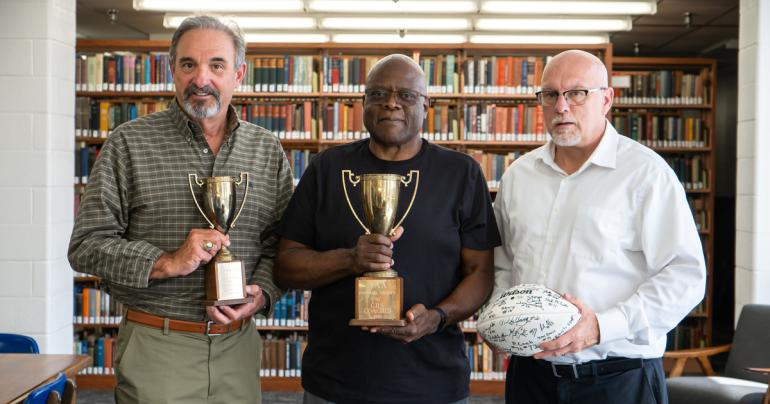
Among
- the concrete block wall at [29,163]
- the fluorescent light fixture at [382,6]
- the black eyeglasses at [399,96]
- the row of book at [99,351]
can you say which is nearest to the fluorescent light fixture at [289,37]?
the fluorescent light fixture at [382,6]

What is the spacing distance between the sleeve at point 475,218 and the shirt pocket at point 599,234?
24 cm

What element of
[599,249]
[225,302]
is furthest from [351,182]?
[599,249]

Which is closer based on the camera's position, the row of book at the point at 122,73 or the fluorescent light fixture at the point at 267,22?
the row of book at the point at 122,73

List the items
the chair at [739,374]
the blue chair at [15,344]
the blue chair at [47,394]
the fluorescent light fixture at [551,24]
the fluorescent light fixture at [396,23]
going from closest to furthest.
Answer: the blue chair at [47,394] < the blue chair at [15,344] < the chair at [739,374] < the fluorescent light fixture at [551,24] < the fluorescent light fixture at [396,23]

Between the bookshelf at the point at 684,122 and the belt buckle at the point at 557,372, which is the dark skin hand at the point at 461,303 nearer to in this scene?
the belt buckle at the point at 557,372

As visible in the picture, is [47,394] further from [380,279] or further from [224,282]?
[380,279]

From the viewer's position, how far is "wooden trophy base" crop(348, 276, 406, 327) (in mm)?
2053

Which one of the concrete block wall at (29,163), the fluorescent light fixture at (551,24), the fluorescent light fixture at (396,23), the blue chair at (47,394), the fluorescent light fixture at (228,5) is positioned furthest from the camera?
the fluorescent light fixture at (396,23)

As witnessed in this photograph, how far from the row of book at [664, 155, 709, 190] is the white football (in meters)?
5.94

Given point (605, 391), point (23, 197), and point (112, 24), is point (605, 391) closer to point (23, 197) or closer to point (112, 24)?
point (23, 197)

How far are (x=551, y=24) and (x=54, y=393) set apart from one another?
5287mm

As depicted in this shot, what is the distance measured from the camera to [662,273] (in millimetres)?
2137

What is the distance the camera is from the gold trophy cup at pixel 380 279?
206 cm

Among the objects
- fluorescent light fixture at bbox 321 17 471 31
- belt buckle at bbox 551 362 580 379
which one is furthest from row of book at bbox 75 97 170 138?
belt buckle at bbox 551 362 580 379
